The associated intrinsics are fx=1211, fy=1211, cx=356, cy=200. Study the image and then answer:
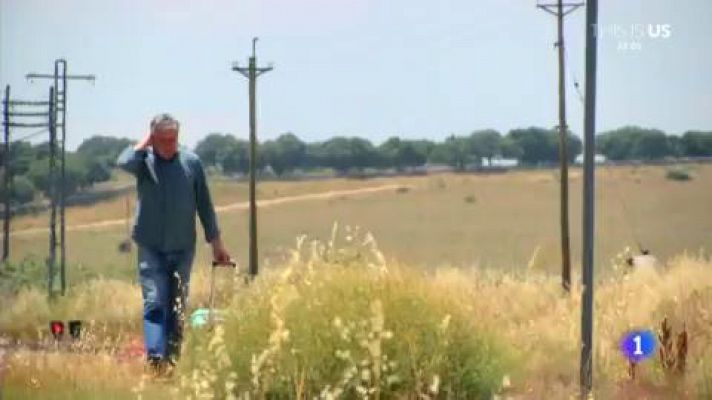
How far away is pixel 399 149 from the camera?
474 cm

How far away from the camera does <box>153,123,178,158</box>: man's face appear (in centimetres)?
438

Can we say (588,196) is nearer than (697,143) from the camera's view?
Yes

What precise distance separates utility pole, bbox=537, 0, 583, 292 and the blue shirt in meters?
1.38

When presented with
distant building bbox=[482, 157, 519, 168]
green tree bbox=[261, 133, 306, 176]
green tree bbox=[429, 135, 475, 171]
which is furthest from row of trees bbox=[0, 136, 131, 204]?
distant building bbox=[482, 157, 519, 168]

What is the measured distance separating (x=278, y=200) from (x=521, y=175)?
1028mm

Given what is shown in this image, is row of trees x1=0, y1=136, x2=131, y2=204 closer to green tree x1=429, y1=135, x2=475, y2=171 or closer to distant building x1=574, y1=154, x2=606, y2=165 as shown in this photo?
green tree x1=429, y1=135, x2=475, y2=171

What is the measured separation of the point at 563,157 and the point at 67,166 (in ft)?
6.53

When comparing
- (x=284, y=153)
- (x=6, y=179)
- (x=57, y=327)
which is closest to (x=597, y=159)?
(x=284, y=153)

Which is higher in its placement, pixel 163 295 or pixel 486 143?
pixel 486 143

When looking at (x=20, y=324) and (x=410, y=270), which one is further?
(x=20, y=324)

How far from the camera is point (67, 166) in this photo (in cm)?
491

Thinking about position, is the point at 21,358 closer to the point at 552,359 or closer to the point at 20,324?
the point at 20,324

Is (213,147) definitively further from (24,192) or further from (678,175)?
(678,175)

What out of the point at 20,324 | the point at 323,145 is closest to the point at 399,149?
the point at 323,145
